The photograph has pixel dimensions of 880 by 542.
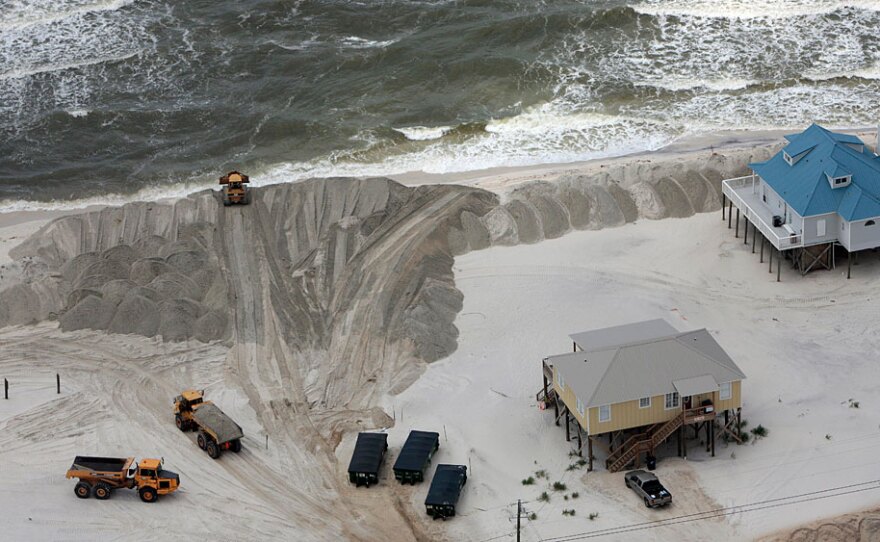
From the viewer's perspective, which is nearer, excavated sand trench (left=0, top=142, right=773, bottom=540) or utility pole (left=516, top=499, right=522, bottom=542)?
utility pole (left=516, top=499, right=522, bottom=542)

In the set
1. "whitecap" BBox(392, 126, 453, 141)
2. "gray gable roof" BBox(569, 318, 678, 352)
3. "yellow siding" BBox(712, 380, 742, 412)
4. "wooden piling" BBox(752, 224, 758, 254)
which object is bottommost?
"yellow siding" BBox(712, 380, 742, 412)

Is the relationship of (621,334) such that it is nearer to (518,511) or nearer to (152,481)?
(518,511)

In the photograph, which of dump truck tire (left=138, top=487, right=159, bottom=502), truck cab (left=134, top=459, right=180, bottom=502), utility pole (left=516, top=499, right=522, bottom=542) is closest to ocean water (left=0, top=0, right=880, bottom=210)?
truck cab (left=134, top=459, right=180, bottom=502)

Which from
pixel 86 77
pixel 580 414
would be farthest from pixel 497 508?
pixel 86 77

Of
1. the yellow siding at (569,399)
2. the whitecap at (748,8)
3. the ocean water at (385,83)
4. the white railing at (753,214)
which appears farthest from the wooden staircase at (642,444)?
the whitecap at (748,8)

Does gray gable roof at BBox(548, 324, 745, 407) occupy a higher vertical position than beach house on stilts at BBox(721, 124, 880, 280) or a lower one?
lower

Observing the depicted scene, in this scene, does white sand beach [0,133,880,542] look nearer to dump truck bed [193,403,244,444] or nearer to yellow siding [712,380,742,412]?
dump truck bed [193,403,244,444]

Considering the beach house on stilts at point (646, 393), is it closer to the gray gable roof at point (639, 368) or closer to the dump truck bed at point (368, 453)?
the gray gable roof at point (639, 368)
